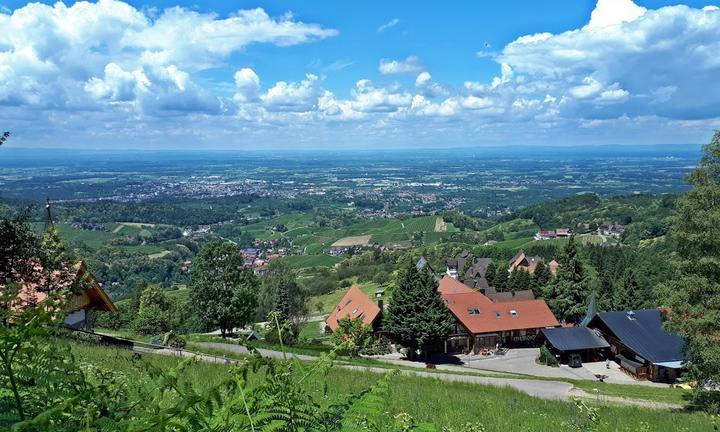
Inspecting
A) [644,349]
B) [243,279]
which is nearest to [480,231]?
[644,349]

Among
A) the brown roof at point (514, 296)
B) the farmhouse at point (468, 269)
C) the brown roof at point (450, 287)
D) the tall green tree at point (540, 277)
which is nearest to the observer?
the brown roof at point (450, 287)

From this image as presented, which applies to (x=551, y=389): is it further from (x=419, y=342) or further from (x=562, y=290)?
(x=562, y=290)

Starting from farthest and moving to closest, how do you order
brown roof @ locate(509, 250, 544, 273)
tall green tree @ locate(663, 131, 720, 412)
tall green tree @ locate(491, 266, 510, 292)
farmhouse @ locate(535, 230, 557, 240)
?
farmhouse @ locate(535, 230, 557, 240) < brown roof @ locate(509, 250, 544, 273) < tall green tree @ locate(491, 266, 510, 292) < tall green tree @ locate(663, 131, 720, 412)

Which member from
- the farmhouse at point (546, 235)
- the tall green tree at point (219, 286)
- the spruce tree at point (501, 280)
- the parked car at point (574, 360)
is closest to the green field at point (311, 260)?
the farmhouse at point (546, 235)

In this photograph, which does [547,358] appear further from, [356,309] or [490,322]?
[356,309]

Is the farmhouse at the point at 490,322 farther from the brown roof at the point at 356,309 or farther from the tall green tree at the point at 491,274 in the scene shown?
the tall green tree at the point at 491,274

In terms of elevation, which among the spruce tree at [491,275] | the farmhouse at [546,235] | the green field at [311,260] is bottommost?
the green field at [311,260]

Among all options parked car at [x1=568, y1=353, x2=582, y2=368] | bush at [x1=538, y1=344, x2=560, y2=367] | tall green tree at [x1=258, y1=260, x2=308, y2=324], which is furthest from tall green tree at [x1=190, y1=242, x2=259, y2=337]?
parked car at [x1=568, y1=353, x2=582, y2=368]

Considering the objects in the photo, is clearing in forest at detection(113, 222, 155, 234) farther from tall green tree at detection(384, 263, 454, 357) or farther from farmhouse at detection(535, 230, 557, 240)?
tall green tree at detection(384, 263, 454, 357)
